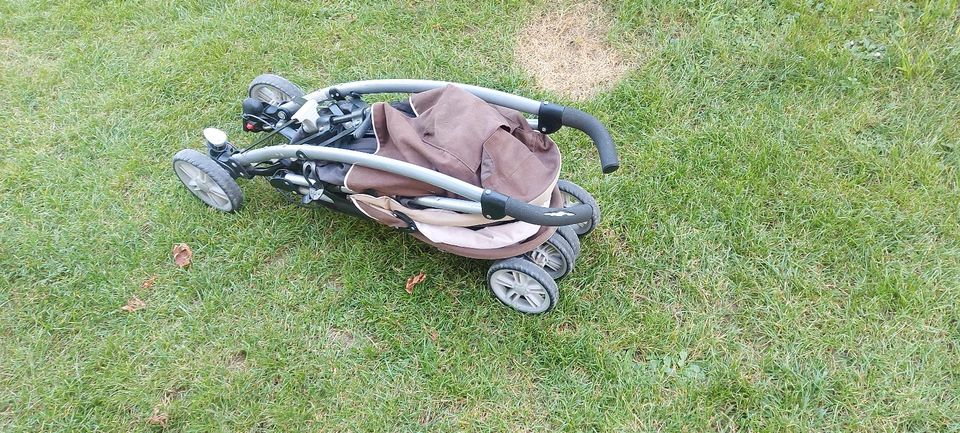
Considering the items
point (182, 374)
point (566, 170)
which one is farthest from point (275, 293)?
point (566, 170)

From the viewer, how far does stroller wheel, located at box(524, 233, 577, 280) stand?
3.01 meters

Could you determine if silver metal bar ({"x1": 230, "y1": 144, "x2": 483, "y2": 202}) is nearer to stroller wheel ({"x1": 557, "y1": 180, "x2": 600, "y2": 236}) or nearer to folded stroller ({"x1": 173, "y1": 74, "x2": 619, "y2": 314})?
folded stroller ({"x1": 173, "y1": 74, "x2": 619, "y2": 314})

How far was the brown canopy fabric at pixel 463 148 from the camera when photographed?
272cm

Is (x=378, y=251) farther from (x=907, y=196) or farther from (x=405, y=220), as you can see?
(x=907, y=196)

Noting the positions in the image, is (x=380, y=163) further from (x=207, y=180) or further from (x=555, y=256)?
(x=207, y=180)

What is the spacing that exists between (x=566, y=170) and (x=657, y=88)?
850mm

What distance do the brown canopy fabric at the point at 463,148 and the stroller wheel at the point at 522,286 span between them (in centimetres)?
40

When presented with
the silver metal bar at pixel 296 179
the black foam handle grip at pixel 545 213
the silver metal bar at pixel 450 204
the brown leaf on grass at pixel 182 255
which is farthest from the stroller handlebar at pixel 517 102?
the brown leaf on grass at pixel 182 255

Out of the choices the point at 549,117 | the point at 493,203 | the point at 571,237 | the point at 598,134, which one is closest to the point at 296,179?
the point at 493,203

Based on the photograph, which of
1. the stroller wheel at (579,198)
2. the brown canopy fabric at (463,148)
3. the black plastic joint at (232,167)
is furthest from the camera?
the black plastic joint at (232,167)

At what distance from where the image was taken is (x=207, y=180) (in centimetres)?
351

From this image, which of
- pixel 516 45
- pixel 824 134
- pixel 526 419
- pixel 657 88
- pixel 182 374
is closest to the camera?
pixel 526 419

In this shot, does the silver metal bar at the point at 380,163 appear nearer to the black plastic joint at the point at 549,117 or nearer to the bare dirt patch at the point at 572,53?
the black plastic joint at the point at 549,117

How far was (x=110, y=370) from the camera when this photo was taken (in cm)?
304
